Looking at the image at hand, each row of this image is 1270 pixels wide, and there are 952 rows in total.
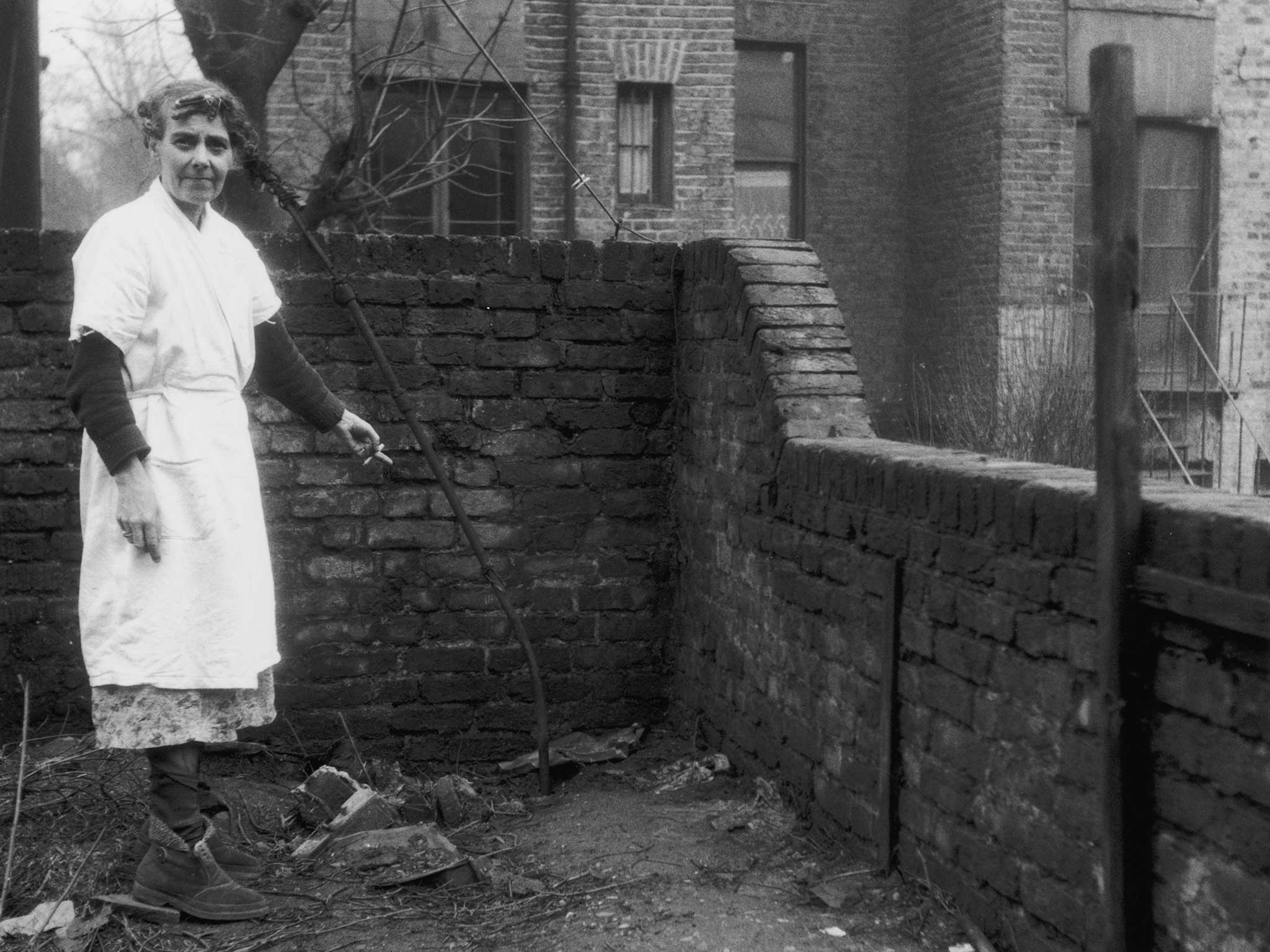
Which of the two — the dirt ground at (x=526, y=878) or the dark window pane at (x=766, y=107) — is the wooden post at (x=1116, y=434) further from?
the dark window pane at (x=766, y=107)

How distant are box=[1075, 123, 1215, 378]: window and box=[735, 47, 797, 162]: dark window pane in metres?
2.74

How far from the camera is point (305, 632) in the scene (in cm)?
550

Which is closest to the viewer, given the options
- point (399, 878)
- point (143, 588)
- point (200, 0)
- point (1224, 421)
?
point (143, 588)

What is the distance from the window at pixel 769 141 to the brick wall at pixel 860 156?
0.17 meters

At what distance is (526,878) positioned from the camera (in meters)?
4.17

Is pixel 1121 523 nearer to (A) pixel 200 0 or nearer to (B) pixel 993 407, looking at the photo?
(B) pixel 993 407

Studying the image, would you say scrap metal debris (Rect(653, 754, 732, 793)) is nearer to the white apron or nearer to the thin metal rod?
the thin metal rod

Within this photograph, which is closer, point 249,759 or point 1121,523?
point 1121,523

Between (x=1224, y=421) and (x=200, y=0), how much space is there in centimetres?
939

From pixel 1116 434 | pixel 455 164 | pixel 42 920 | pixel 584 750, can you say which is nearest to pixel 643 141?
pixel 455 164

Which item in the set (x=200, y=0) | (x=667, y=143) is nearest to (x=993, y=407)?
(x=667, y=143)

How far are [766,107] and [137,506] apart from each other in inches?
442

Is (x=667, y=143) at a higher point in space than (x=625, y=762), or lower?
higher

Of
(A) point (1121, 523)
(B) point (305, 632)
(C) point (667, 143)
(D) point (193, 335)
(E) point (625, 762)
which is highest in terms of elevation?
(C) point (667, 143)
